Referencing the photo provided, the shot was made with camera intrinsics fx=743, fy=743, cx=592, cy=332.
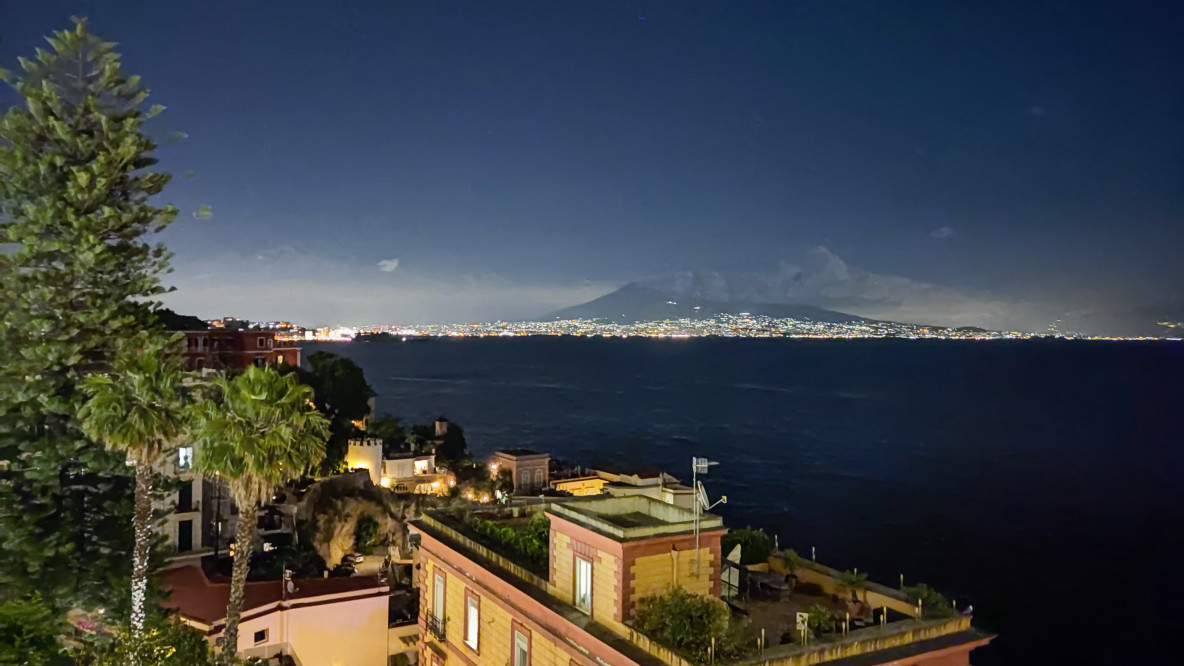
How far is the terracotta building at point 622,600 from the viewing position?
12359mm

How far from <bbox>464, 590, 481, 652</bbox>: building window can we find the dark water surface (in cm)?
3887

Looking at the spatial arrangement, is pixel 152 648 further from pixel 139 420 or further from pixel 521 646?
pixel 521 646

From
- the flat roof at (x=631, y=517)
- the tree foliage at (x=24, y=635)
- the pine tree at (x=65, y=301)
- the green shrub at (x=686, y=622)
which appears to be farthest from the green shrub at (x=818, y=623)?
the pine tree at (x=65, y=301)

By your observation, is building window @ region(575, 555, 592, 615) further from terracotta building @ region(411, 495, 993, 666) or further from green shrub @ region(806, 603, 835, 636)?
green shrub @ region(806, 603, 835, 636)

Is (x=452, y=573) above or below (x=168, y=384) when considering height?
below

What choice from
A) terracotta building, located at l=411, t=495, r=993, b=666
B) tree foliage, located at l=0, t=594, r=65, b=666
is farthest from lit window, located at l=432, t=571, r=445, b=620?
tree foliage, located at l=0, t=594, r=65, b=666

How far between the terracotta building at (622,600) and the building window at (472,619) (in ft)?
0.11

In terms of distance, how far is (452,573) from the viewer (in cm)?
1828

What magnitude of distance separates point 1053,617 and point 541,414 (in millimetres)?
83839

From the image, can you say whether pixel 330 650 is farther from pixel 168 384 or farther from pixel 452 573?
pixel 168 384

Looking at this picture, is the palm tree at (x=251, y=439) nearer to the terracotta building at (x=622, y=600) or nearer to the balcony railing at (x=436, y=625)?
the terracotta building at (x=622, y=600)

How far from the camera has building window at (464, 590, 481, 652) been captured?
1708cm

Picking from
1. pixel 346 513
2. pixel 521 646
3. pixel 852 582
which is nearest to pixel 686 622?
pixel 521 646

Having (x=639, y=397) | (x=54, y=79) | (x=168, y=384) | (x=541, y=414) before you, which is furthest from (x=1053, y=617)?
Answer: (x=639, y=397)
